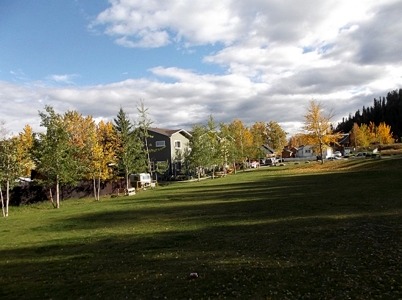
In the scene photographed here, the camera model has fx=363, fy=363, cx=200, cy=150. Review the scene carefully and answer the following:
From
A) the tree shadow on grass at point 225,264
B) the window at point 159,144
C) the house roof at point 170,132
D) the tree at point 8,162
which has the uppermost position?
the house roof at point 170,132

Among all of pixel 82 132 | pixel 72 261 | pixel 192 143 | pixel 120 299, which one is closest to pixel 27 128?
pixel 82 132

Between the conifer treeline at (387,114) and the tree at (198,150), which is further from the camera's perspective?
the conifer treeline at (387,114)

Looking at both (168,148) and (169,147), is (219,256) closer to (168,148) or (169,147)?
(169,147)

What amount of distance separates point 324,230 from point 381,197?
29.2ft

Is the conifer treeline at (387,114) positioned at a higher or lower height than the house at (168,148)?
higher

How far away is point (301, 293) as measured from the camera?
645cm

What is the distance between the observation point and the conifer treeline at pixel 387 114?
141 metres

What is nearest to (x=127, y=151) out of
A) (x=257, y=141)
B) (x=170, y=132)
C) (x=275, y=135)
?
(x=170, y=132)

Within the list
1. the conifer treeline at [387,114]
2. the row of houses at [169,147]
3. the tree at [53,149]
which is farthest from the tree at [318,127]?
the conifer treeline at [387,114]

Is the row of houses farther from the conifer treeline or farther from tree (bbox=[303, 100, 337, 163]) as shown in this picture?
the conifer treeline

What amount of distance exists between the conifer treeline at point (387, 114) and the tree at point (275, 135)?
4276 cm

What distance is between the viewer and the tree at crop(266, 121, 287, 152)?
12975 cm

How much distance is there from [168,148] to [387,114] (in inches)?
4623

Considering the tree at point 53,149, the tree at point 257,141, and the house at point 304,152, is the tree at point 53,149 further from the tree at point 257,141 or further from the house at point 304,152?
the house at point 304,152
